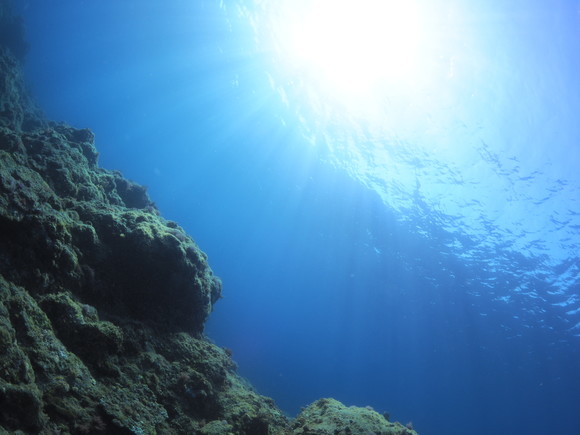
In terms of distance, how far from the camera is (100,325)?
252 inches

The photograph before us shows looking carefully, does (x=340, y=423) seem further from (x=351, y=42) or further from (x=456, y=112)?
(x=351, y=42)

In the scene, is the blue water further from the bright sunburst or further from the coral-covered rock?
the coral-covered rock

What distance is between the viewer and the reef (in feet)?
16.3

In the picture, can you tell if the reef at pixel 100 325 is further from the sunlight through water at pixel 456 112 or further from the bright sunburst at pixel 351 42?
the sunlight through water at pixel 456 112

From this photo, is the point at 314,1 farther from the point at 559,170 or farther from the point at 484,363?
the point at 484,363

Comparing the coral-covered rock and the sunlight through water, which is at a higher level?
the sunlight through water

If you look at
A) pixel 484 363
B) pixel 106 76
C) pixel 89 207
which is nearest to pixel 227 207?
pixel 106 76

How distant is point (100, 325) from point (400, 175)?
28559 mm

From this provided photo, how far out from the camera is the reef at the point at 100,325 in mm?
4969

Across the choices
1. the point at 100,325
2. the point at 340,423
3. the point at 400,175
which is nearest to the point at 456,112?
the point at 400,175

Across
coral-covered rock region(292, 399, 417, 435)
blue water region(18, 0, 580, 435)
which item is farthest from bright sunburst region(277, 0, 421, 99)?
coral-covered rock region(292, 399, 417, 435)

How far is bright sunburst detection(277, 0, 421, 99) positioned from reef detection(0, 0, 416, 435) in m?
19.6

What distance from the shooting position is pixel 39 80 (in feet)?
239

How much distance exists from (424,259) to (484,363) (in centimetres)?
2664
